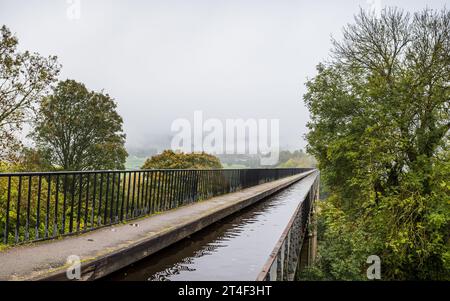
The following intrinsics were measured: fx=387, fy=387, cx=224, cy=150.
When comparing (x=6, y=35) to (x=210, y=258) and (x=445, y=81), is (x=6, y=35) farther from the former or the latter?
(x=445, y=81)

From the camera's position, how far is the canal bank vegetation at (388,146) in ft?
47.5

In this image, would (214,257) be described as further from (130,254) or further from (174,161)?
(174,161)

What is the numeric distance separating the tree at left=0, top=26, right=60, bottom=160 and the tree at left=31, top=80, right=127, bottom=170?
30.1 ft

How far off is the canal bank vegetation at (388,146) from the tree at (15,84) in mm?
14131

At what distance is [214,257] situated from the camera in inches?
265

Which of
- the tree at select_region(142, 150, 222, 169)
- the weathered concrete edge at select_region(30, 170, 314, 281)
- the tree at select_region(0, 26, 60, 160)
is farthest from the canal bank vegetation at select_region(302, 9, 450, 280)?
the tree at select_region(142, 150, 222, 169)

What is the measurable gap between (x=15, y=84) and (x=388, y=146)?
57.0 ft

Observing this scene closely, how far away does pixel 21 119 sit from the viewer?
1792 centimetres

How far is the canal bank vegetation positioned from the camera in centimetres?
1449

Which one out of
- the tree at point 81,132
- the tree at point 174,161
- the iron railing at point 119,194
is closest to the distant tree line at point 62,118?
the tree at point 81,132

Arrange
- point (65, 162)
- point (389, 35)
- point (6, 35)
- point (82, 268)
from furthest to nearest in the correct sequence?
point (65, 162) < point (389, 35) < point (6, 35) < point (82, 268)
